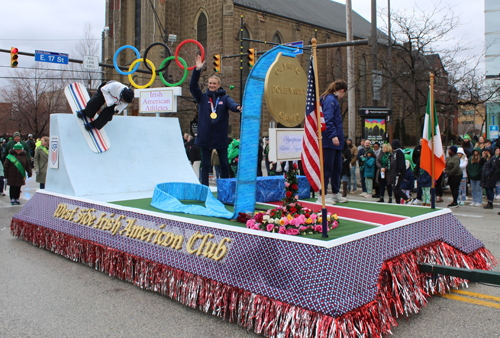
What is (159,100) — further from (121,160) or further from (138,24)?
(138,24)

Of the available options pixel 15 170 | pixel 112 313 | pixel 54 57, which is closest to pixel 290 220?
pixel 112 313

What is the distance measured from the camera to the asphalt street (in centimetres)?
380

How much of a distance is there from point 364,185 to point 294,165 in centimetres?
990

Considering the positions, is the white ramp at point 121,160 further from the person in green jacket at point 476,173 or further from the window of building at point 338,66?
the window of building at point 338,66

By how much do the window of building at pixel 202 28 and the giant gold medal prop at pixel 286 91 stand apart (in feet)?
116

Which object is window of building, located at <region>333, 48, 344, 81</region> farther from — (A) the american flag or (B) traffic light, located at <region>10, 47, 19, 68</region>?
(A) the american flag

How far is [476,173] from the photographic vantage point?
12.2m

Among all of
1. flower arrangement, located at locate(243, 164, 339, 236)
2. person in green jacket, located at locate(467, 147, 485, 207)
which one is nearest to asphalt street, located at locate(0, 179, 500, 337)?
flower arrangement, located at locate(243, 164, 339, 236)

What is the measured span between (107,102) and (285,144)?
333cm

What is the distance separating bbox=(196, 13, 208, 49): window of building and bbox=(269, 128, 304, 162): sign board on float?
1398 inches

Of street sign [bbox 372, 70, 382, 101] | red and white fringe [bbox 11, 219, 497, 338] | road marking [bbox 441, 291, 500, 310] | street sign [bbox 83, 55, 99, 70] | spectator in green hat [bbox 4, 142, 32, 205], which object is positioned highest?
street sign [bbox 83, 55, 99, 70]

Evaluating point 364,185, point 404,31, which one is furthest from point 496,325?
point 404,31

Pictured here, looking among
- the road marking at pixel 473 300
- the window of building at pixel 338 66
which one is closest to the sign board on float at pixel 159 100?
the road marking at pixel 473 300

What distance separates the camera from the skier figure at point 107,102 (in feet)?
23.2
